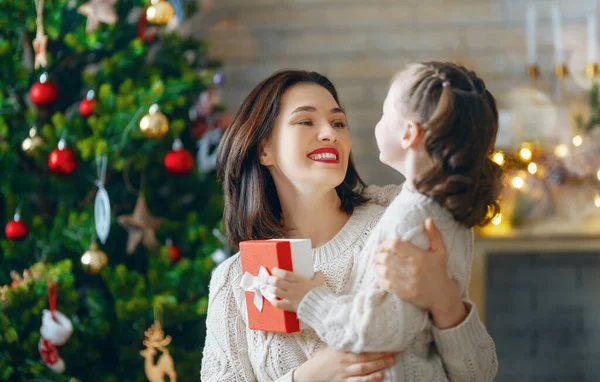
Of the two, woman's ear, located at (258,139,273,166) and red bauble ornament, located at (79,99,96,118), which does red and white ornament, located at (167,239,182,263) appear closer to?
red bauble ornament, located at (79,99,96,118)

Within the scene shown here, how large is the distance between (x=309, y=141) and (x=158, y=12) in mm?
1161

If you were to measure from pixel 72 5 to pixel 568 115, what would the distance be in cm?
227

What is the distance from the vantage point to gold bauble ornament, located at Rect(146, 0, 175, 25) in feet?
8.55

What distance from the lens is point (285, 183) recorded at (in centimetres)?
182

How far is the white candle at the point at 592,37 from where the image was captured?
3.47m

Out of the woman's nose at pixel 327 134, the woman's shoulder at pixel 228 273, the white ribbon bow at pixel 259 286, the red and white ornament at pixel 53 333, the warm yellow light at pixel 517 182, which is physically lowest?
the red and white ornament at pixel 53 333

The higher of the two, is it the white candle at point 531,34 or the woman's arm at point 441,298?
the white candle at point 531,34

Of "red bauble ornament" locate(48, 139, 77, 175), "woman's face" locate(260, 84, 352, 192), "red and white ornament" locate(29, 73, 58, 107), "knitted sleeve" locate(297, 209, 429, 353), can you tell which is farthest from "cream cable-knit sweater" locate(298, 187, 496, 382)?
"red and white ornament" locate(29, 73, 58, 107)

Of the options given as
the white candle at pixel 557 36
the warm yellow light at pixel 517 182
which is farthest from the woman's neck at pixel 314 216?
the white candle at pixel 557 36

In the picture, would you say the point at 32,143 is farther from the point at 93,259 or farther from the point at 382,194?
the point at 382,194

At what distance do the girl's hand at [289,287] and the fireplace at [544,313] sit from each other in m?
2.36

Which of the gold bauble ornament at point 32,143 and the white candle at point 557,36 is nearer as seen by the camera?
the gold bauble ornament at point 32,143

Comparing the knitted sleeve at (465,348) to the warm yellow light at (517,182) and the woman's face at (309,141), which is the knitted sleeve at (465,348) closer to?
the woman's face at (309,141)

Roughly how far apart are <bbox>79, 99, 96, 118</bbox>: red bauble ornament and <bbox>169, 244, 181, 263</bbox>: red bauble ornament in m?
0.54
